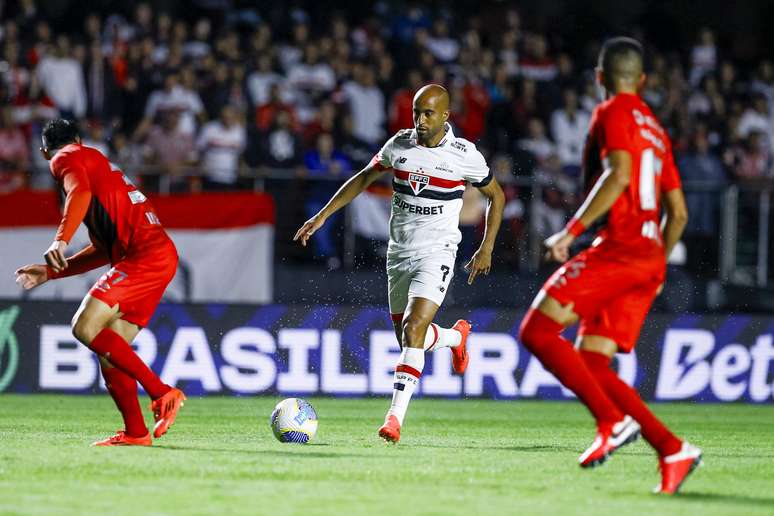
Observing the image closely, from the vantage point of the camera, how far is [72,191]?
844cm

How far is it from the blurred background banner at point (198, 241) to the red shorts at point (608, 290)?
9237 millimetres

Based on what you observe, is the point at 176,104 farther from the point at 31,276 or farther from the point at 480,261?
the point at 31,276

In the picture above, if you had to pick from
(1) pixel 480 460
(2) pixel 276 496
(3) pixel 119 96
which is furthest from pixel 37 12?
(2) pixel 276 496

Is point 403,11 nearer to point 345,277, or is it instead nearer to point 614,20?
point 614,20

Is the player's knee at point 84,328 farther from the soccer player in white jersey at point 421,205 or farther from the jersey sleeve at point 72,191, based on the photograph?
the soccer player in white jersey at point 421,205

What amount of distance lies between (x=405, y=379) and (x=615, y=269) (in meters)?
2.87

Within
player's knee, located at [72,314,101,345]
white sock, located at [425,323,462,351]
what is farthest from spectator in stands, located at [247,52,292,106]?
player's knee, located at [72,314,101,345]

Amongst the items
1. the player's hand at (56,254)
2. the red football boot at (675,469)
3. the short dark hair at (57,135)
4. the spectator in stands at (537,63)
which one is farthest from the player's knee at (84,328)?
the spectator in stands at (537,63)

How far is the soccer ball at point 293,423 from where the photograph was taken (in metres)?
9.07

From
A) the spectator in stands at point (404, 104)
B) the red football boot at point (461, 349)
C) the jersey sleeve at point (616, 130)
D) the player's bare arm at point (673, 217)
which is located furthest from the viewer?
the spectator in stands at point (404, 104)

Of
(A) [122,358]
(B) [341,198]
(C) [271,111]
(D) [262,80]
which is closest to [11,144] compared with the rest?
(C) [271,111]

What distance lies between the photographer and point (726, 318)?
48.7ft

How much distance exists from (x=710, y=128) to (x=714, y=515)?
1488 cm

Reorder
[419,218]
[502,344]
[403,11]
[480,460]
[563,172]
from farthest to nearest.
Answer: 1. [403,11]
2. [563,172]
3. [502,344]
4. [419,218]
5. [480,460]
